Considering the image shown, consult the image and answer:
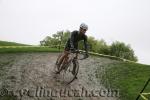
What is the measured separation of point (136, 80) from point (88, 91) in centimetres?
597

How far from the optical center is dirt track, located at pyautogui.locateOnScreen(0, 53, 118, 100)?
15.6 m

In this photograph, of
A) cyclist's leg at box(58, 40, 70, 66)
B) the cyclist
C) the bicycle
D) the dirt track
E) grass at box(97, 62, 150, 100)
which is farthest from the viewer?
grass at box(97, 62, 150, 100)

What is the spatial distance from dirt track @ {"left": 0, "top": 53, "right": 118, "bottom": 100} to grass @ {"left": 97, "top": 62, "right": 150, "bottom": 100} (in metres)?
1.17

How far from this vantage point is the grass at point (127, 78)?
1930 cm

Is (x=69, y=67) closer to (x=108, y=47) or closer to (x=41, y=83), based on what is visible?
(x=41, y=83)

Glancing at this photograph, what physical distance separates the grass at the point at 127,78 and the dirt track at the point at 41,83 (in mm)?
1168

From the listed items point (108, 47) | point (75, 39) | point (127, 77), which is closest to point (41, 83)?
point (75, 39)

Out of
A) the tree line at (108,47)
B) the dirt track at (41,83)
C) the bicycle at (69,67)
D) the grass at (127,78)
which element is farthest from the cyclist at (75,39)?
the tree line at (108,47)

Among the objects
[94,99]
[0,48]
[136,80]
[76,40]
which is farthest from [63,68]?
[0,48]

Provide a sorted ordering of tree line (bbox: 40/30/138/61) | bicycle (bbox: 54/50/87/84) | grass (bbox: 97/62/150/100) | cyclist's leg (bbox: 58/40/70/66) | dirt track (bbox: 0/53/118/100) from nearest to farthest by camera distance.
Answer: dirt track (bbox: 0/53/118/100) → bicycle (bbox: 54/50/87/84) → cyclist's leg (bbox: 58/40/70/66) → grass (bbox: 97/62/150/100) → tree line (bbox: 40/30/138/61)

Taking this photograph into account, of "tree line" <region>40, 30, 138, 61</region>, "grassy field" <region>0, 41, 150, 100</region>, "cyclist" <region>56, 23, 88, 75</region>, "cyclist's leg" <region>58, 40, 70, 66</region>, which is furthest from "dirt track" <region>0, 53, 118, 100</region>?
"tree line" <region>40, 30, 138, 61</region>

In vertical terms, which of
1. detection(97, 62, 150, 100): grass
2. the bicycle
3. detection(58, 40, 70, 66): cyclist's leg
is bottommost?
detection(97, 62, 150, 100): grass

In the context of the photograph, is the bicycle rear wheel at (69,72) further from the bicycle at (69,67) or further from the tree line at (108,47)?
the tree line at (108,47)

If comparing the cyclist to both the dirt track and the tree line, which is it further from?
the tree line
